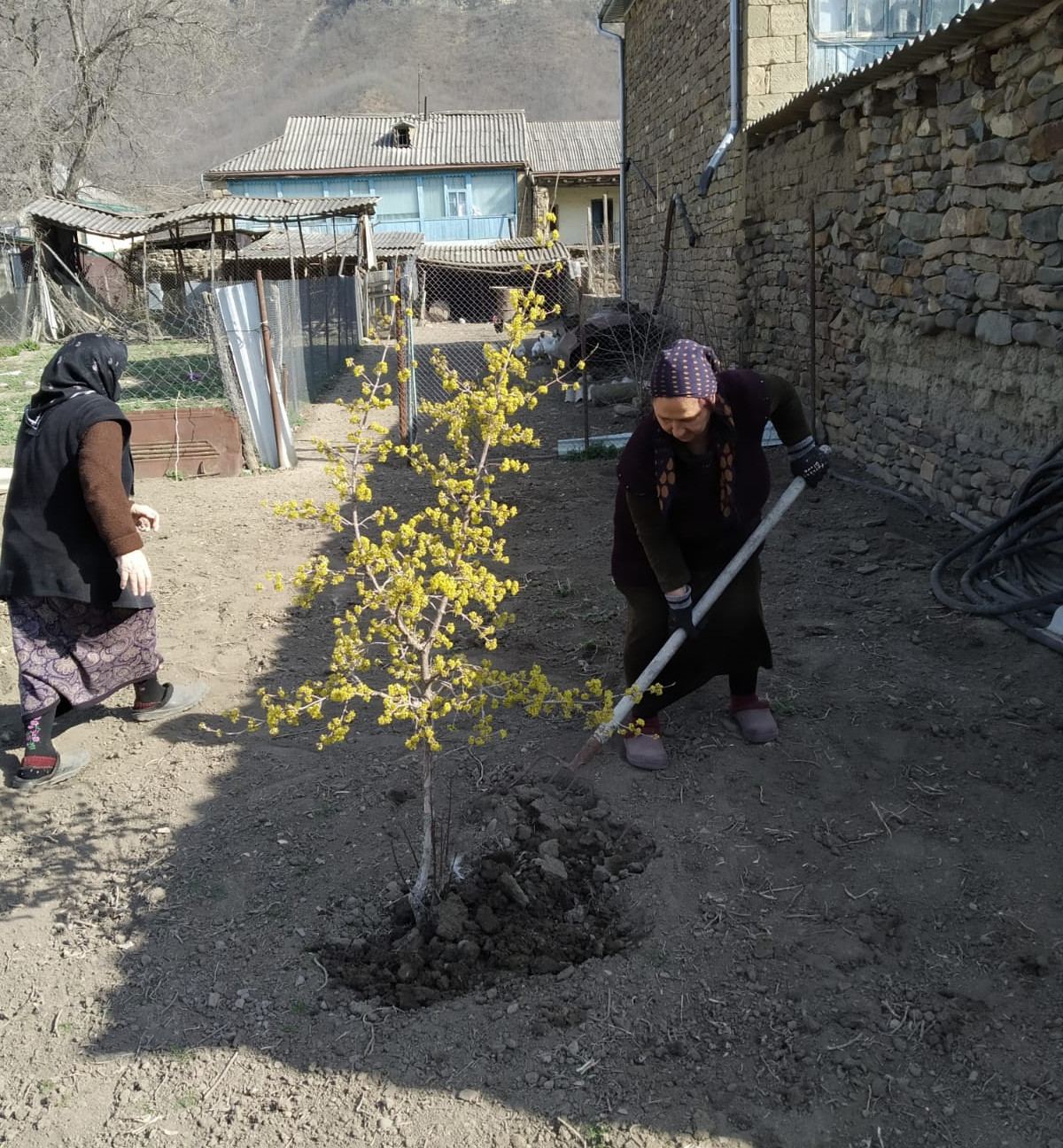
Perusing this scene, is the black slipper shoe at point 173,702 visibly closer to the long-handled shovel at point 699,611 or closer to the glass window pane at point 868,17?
the long-handled shovel at point 699,611

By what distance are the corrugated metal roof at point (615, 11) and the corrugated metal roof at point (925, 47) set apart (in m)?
7.93

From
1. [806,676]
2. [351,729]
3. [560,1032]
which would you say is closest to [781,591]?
[806,676]

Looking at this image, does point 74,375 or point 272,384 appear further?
point 272,384

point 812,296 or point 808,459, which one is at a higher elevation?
point 812,296

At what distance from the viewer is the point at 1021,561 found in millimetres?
4703

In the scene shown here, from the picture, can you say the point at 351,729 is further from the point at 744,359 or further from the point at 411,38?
the point at 411,38

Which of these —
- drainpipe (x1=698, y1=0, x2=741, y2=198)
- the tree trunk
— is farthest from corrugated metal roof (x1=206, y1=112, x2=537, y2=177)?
the tree trunk

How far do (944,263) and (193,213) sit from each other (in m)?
15.0

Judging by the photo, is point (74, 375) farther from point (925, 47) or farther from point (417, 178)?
point (417, 178)

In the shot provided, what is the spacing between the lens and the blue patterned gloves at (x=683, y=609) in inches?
129

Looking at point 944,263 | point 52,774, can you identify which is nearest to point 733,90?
point 944,263

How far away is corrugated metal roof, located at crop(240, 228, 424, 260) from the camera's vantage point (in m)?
21.6

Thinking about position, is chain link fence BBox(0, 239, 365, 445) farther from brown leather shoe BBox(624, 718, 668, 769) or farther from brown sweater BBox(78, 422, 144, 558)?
brown leather shoe BBox(624, 718, 668, 769)

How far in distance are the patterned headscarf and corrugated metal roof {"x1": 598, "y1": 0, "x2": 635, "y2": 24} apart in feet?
44.0
